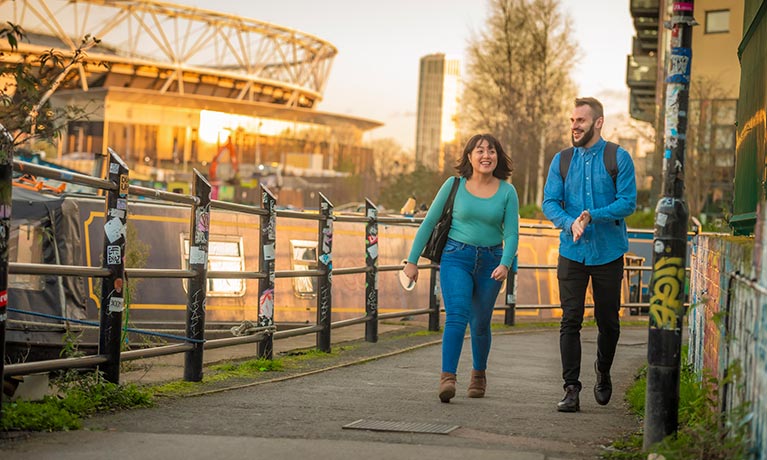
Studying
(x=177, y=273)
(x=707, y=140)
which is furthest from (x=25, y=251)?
(x=707, y=140)

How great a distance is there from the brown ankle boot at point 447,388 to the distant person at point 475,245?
0.21m

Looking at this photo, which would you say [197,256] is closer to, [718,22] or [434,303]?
[434,303]

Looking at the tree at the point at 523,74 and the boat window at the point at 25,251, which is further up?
the tree at the point at 523,74

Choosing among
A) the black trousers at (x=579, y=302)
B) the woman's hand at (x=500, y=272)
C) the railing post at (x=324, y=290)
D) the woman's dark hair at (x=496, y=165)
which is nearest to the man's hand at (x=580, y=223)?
the black trousers at (x=579, y=302)

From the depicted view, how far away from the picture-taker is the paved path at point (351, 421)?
18.7ft

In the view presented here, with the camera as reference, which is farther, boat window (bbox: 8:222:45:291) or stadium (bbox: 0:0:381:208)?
stadium (bbox: 0:0:381:208)

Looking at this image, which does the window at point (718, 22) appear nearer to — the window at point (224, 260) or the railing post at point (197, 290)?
the window at point (224, 260)

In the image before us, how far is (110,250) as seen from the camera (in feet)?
24.0

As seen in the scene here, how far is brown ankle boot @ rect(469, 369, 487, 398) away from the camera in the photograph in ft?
26.7

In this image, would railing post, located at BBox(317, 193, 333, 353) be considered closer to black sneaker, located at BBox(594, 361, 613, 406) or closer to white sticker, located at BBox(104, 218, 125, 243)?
black sneaker, located at BBox(594, 361, 613, 406)

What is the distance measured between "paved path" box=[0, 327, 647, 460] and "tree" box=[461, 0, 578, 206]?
49.5 meters

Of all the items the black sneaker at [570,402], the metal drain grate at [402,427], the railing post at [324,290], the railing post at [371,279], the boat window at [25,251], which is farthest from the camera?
the boat window at [25,251]

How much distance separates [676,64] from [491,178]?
109 inches

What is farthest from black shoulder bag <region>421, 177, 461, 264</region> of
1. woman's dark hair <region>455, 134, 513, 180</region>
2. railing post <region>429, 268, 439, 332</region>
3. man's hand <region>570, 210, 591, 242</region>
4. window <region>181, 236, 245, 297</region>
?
window <region>181, 236, 245, 297</region>
